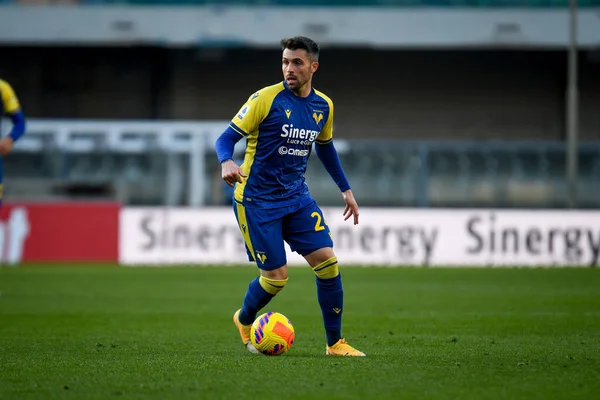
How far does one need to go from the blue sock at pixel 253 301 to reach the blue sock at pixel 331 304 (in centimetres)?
39

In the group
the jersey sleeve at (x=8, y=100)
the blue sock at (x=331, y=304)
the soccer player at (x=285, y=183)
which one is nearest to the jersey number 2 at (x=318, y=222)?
the soccer player at (x=285, y=183)

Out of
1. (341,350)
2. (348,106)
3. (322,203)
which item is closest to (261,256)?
(341,350)

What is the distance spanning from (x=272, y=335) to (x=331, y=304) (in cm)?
48

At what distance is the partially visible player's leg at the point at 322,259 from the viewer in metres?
7.50

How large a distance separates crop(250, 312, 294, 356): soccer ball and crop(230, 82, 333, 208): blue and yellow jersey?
2.74 feet

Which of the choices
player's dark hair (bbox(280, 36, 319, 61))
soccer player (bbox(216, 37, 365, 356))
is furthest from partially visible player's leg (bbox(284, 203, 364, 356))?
player's dark hair (bbox(280, 36, 319, 61))

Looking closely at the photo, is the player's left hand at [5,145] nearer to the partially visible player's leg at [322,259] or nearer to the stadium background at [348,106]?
the partially visible player's leg at [322,259]

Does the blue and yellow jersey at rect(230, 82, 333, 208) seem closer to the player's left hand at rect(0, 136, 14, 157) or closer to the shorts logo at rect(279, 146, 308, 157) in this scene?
the shorts logo at rect(279, 146, 308, 157)

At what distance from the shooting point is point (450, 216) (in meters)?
20.7

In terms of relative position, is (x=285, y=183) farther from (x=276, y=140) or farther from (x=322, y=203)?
(x=322, y=203)

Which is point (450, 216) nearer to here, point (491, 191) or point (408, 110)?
point (491, 191)

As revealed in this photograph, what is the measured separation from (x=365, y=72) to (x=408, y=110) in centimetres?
179

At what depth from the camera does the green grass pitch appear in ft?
19.5

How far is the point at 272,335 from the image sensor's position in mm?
7539
